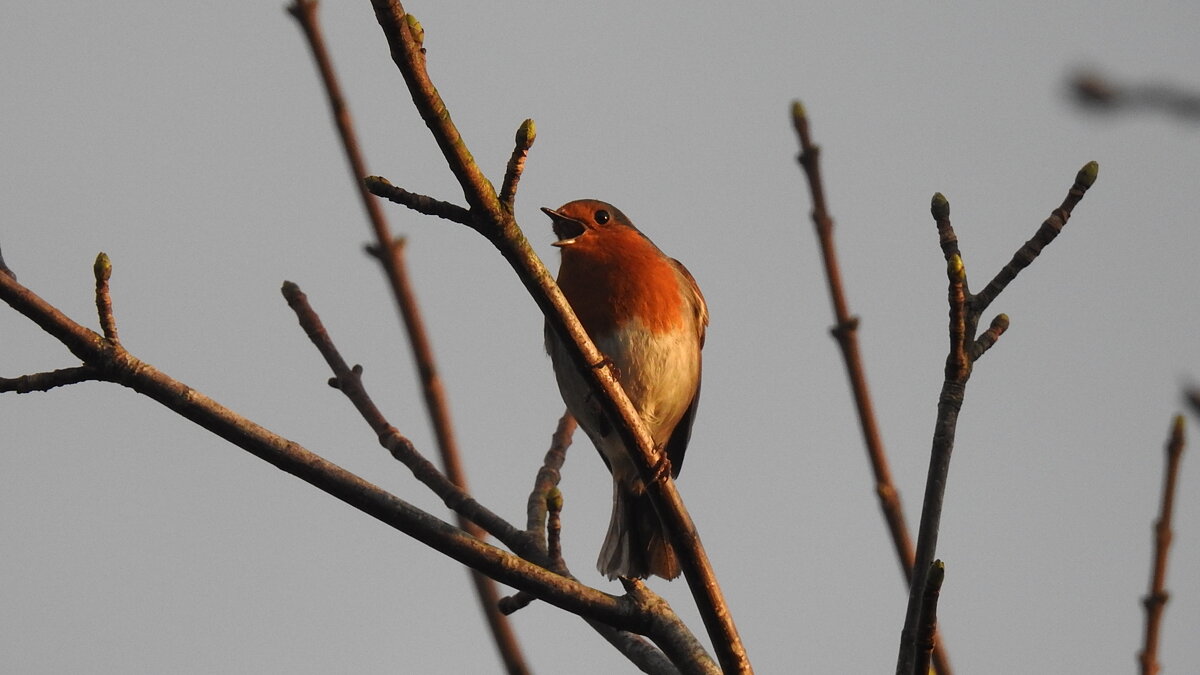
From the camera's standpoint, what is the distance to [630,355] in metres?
6.27

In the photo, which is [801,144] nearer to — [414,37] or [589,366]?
[589,366]

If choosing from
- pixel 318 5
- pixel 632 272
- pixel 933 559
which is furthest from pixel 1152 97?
pixel 632 272

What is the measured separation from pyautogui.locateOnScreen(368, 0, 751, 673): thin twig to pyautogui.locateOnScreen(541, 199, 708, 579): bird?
2.03m

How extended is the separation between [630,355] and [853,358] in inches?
76.4

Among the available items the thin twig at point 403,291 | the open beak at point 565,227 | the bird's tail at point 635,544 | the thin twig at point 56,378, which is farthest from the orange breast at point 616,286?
the thin twig at point 56,378

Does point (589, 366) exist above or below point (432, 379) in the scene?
below

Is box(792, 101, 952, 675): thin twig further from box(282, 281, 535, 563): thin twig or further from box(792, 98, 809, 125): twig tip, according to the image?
box(282, 281, 535, 563): thin twig

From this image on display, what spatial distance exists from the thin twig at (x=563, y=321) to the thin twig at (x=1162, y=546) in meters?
1.23

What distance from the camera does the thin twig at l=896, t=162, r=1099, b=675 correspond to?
321 centimetres

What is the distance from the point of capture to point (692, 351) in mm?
6664

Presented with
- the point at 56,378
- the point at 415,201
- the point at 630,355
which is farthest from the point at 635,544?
the point at 56,378

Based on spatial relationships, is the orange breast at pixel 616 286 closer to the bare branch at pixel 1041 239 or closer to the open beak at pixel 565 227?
the open beak at pixel 565 227

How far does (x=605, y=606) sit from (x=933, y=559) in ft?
3.09

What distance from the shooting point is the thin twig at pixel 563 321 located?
3.00 m
